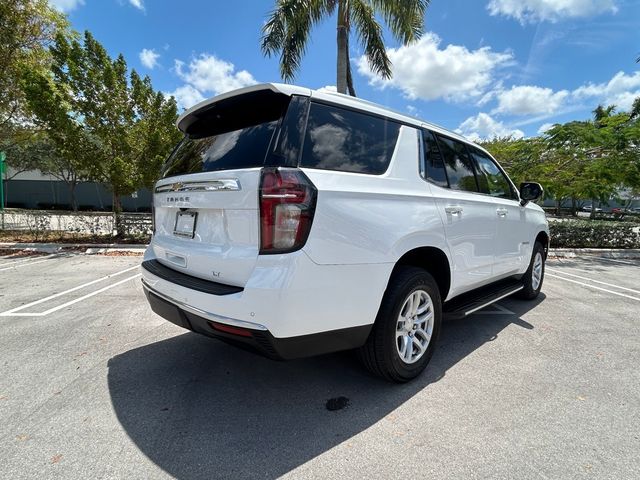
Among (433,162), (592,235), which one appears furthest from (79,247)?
(592,235)

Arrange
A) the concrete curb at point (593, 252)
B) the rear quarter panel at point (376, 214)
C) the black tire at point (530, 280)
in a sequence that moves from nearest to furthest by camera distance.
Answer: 1. the rear quarter panel at point (376, 214)
2. the black tire at point (530, 280)
3. the concrete curb at point (593, 252)

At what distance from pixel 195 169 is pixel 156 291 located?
943 millimetres

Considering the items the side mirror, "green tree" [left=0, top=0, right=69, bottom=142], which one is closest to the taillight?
the side mirror

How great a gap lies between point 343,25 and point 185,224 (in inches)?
413

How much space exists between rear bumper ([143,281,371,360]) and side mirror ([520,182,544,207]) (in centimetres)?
338

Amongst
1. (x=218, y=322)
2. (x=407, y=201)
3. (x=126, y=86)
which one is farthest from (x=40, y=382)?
(x=126, y=86)

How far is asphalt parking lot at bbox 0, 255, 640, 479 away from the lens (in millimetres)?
1964

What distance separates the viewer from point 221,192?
2.22 meters

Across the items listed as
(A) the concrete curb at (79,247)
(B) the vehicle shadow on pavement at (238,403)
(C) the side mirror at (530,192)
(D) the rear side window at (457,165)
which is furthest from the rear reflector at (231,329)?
(A) the concrete curb at (79,247)

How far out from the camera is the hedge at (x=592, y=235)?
11602 mm

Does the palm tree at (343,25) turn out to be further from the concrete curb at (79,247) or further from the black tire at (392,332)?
the black tire at (392,332)

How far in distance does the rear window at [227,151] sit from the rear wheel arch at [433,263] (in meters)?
1.26

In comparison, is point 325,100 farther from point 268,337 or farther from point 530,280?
point 530,280

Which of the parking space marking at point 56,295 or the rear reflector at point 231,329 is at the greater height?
the rear reflector at point 231,329
